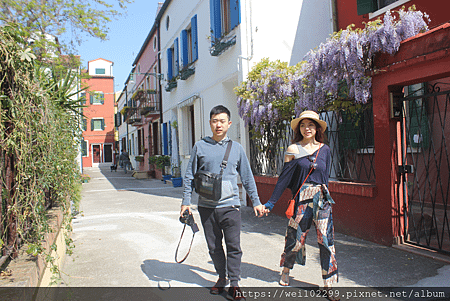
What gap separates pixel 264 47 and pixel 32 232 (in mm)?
6863

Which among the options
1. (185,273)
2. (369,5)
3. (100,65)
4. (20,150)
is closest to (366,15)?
(369,5)

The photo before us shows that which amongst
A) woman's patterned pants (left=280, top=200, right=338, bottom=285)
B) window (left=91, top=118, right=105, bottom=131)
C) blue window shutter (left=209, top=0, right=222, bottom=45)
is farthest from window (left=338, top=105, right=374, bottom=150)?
window (left=91, top=118, right=105, bottom=131)

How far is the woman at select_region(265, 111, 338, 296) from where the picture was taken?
3.38 metres

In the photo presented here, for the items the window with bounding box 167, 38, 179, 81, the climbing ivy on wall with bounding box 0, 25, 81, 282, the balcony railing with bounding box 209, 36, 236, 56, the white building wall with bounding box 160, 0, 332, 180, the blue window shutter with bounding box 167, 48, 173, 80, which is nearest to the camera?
the climbing ivy on wall with bounding box 0, 25, 81, 282

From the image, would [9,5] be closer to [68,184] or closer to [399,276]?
[68,184]

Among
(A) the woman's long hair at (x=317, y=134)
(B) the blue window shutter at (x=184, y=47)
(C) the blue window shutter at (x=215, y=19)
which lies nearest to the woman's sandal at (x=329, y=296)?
(A) the woman's long hair at (x=317, y=134)

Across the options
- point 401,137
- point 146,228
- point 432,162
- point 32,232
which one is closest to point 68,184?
point 32,232

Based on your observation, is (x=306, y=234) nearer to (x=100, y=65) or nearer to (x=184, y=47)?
(x=184, y=47)

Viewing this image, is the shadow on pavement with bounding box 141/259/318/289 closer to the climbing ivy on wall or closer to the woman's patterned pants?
the woman's patterned pants

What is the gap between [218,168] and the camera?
3.39 meters

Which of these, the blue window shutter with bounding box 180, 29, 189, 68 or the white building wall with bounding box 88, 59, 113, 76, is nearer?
the blue window shutter with bounding box 180, 29, 189, 68

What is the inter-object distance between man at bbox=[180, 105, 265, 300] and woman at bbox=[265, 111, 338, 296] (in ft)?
1.14

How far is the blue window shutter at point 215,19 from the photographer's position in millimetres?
9812

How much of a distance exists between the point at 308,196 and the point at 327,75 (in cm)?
265
